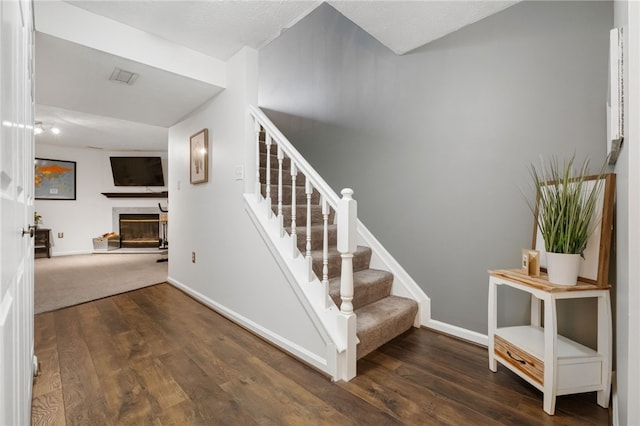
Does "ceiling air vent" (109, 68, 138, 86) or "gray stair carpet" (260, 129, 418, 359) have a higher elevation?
"ceiling air vent" (109, 68, 138, 86)

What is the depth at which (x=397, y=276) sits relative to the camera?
96.0 inches

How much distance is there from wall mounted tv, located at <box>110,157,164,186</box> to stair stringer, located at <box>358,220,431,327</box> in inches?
231

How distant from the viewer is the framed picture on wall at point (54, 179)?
581 cm

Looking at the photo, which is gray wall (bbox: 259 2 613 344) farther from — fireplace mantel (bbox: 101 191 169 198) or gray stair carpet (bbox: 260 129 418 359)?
fireplace mantel (bbox: 101 191 169 198)

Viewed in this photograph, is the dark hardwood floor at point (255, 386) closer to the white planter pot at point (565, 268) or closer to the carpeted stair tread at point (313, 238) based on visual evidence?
the white planter pot at point (565, 268)

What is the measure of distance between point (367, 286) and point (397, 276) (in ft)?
1.21

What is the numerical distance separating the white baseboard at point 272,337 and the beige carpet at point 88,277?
130 centimetres

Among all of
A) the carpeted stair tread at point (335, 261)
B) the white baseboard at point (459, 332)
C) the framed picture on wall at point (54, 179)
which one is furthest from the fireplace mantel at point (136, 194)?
the white baseboard at point (459, 332)

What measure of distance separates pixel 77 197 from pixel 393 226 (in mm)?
7100

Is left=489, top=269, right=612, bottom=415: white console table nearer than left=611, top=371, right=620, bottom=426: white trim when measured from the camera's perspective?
No

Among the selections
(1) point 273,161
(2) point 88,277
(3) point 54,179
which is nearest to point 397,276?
(1) point 273,161

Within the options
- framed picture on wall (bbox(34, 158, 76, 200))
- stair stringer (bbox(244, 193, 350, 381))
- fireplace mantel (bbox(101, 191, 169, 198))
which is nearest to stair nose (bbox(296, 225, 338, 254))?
stair stringer (bbox(244, 193, 350, 381))

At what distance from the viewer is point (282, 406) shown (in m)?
1.42

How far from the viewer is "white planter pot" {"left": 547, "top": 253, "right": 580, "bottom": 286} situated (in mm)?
1362
